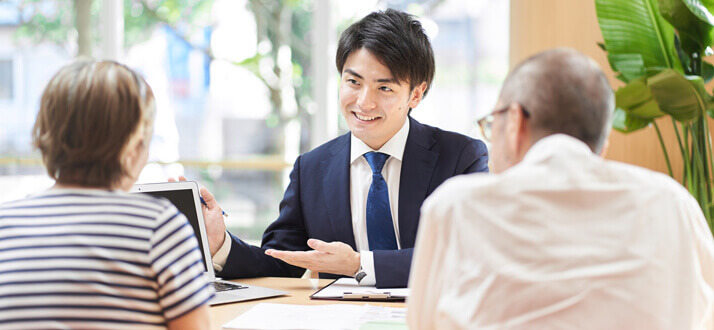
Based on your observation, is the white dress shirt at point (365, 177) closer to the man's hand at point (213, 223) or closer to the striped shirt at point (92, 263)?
the man's hand at point (213, 223)

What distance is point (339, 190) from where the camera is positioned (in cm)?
214

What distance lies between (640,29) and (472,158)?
1.16 metres

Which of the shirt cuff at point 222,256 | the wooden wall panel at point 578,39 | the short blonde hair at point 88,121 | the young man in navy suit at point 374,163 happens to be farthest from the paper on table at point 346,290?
the wooden wall panel at point 578,39

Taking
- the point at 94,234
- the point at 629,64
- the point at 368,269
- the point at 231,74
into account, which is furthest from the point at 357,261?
the point at 231,74

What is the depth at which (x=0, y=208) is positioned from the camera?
3.28 ft

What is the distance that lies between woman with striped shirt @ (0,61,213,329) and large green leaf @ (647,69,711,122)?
6.94 ft

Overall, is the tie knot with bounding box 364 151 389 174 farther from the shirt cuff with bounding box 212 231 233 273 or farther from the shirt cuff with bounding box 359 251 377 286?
the shirt cuff with bounding box 212 231 233 273

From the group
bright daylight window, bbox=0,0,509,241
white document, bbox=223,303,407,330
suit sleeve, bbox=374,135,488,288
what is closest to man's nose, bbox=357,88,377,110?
suit sleeve, bbox=374,135,488,288

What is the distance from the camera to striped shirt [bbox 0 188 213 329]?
2.96 ft

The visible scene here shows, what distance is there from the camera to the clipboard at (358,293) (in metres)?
1.67

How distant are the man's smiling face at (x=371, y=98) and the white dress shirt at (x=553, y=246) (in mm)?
1186

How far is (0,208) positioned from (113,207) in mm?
213

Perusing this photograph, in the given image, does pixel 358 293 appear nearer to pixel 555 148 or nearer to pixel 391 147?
pixel 391 147

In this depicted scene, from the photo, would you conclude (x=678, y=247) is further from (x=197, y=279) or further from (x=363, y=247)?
(x=363, y=247)
